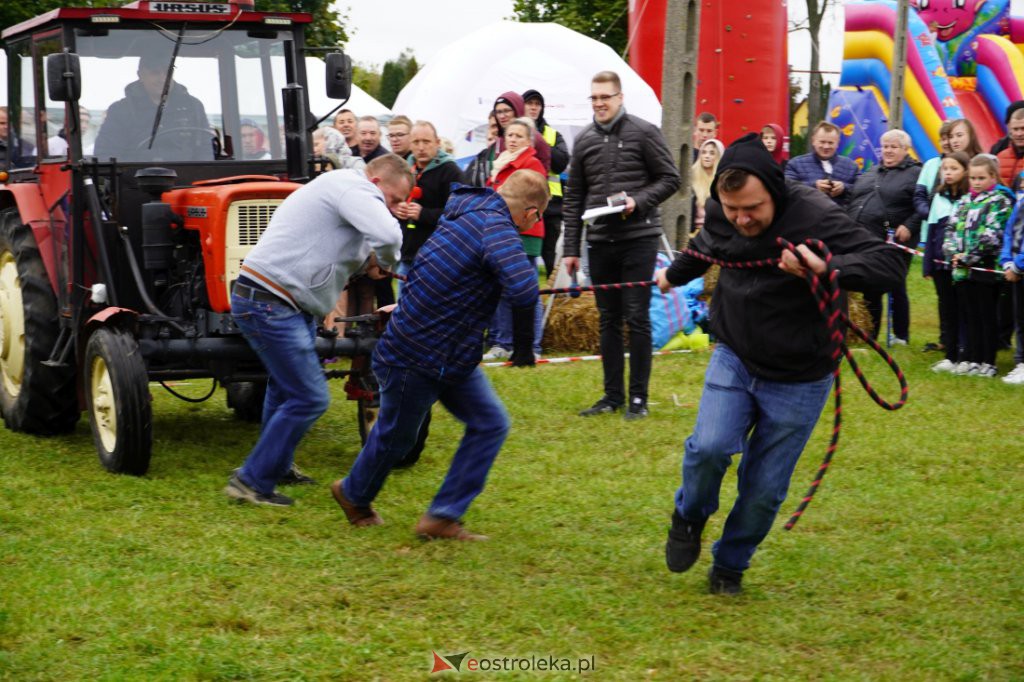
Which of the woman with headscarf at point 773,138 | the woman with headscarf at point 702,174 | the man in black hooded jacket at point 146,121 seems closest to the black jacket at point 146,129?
the man in black hooded jacket at point 146,121

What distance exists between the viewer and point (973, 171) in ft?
33.4

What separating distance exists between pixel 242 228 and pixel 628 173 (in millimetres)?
2780

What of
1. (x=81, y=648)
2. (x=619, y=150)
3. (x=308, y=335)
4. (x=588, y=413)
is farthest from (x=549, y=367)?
(x=81, y=648)

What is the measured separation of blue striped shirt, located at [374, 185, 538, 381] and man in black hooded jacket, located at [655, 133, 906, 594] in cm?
89

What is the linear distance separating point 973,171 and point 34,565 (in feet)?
25.4

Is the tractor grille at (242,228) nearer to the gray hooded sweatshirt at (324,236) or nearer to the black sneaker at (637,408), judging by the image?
the gray hooded sweatshirt at (324,236)

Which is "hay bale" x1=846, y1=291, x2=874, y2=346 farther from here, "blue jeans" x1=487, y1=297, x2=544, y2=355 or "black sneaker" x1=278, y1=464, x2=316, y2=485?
"black sneaker" x1=278, y1=464, x2=316, y2=485

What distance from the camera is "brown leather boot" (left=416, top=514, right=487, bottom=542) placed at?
5773 mm

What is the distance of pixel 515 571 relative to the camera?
214 inches

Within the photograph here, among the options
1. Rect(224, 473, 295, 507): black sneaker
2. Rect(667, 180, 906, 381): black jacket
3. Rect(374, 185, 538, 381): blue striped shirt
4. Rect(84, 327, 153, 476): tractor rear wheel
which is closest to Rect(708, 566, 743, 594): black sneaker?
Rect(667, 180, 906, 381): black jacket

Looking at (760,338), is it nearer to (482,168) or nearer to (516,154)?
(516,154)

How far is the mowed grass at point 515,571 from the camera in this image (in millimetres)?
4465

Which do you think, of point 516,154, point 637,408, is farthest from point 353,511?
point 516,154

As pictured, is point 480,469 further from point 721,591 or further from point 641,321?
point 641,321
